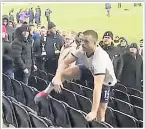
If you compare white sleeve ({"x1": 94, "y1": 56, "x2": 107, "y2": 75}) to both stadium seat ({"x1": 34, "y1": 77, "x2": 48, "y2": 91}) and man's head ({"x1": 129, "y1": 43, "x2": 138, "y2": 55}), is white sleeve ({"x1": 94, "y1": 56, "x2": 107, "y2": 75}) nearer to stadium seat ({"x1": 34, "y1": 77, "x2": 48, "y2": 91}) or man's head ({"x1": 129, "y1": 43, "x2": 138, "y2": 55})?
man's head ({"x1": 129, "y1": 43, "x2": 138, "y2": 55})

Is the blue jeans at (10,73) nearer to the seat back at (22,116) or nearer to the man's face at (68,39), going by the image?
the seat back at (22,116)

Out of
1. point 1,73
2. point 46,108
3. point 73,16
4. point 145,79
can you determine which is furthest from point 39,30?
point 145,79

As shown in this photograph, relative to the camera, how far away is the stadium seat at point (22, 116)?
1856mm

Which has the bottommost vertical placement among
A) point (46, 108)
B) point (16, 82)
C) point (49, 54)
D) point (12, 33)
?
point (46, 108)

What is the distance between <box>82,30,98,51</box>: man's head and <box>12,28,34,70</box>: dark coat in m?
0.30

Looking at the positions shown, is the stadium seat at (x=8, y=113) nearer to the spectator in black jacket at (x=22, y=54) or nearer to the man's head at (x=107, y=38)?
the spectator in black jacket at (x=22, y=54)

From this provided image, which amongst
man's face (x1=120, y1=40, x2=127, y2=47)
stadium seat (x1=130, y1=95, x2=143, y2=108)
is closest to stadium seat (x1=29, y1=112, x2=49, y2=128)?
stadium seat (x1=130, y1=95, x2=143, y2=108)

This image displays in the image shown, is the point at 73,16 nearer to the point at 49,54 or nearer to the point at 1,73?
the point at 49,54

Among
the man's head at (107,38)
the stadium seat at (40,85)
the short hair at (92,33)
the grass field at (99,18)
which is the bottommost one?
the stadium seat at (40,85)

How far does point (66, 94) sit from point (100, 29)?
15.5 inches

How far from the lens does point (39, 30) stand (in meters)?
1.86

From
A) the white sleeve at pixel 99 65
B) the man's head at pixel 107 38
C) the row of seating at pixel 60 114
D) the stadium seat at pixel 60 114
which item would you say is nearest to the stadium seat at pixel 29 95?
the row of seating at pixel 60 114

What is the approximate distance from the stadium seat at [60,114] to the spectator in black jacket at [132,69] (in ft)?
1.14

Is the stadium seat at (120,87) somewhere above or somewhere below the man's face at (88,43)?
below
